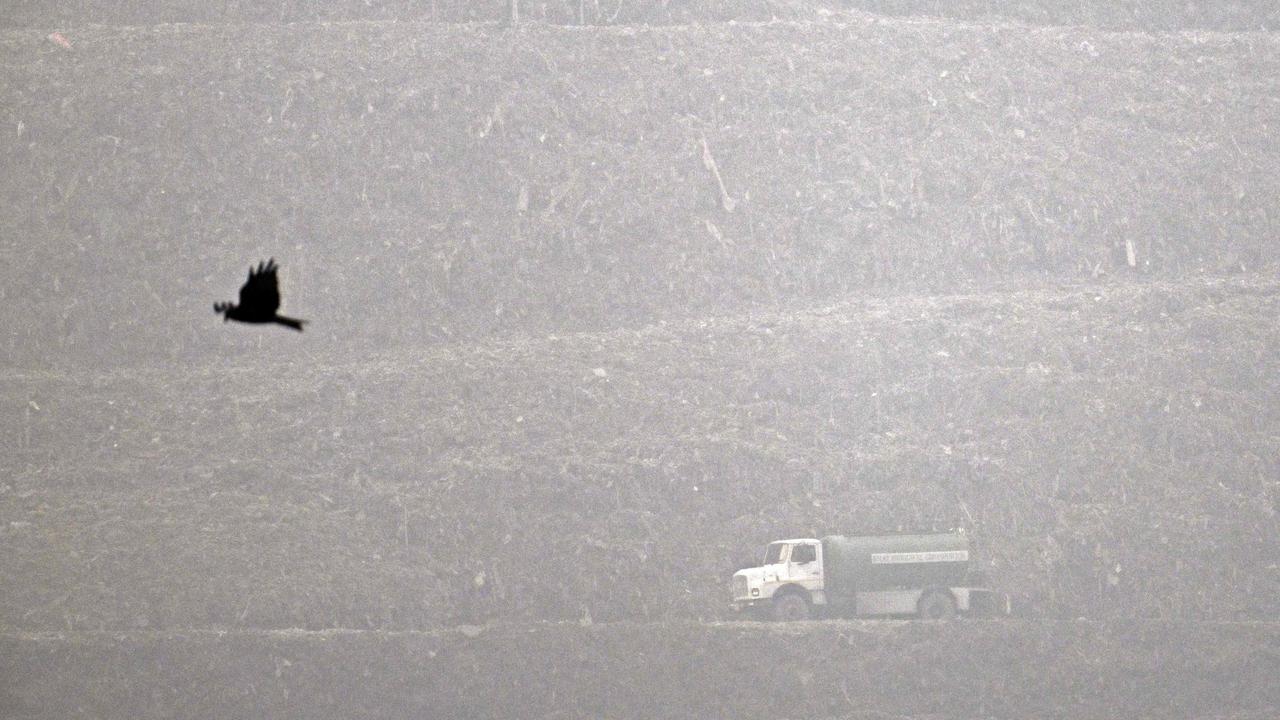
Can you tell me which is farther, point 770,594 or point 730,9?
point 730,9

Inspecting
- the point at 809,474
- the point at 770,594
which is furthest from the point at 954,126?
the point at 770,594

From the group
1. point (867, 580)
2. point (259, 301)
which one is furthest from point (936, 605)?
point (259, 301)

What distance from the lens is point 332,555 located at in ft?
125

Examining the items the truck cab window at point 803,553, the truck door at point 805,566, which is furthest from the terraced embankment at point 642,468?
the truck cab window at point 803,553

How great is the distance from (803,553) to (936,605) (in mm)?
3058

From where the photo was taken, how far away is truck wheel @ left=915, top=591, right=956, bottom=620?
3469 cm

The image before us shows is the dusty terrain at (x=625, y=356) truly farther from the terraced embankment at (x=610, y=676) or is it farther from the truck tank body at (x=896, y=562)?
the truck tank body at (x=896, y=562)

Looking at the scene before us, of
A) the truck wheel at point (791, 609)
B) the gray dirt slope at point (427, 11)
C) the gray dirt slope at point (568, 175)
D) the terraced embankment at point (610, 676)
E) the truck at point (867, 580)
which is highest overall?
the gray dirt slope at point (427, 11)

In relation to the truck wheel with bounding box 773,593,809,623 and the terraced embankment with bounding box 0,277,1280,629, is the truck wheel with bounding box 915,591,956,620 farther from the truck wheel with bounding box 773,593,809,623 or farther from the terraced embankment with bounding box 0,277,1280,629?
the terraced embankment with bounding box 0,277,1280,629

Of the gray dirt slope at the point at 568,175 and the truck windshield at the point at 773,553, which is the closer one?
the truck windshield at the point at 773,553

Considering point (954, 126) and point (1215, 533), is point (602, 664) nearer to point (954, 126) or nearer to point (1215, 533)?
point (1215, 533)

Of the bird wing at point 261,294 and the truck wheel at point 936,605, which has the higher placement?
the bird wing at point 261,294

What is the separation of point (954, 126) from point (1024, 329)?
379 inches

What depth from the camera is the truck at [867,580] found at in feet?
112
